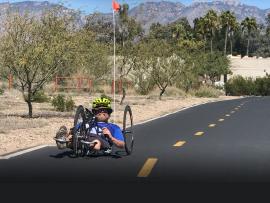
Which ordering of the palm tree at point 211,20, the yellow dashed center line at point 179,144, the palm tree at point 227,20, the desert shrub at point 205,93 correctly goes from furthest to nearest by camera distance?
the palm tree at point 227,20 < the palm tree at point 211,20 < the desert shrub at point 205,93 < the yellow dashed center line at point 179,144

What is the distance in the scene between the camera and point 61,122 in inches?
933

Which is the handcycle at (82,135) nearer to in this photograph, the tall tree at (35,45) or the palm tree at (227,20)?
the tall tree at (35,45)

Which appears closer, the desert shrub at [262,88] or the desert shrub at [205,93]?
the desert shrub at [205,93]

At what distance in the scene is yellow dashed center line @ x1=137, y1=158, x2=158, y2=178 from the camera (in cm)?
1063

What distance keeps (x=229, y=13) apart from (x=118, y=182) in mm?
113709

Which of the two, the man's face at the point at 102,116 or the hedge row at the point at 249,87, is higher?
the man's face at the point at 102,116

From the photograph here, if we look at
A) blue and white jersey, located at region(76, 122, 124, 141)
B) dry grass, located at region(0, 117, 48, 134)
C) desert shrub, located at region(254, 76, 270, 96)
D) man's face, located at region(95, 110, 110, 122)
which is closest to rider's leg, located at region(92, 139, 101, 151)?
blue and white jersey, located at region(76, 122, 124, 141)

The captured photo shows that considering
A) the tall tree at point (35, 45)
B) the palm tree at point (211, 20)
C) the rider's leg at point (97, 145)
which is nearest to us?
the rider's leg at point (97, 145)

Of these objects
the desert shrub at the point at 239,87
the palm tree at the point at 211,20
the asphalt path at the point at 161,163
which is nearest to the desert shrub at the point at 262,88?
the desert shrub at the point at 239,87

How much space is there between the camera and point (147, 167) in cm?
1153

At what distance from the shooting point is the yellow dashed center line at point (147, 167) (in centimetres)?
1063

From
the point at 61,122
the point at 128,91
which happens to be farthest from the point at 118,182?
the point at 128,91

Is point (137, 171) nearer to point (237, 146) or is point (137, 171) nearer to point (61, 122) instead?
point (237, 146)

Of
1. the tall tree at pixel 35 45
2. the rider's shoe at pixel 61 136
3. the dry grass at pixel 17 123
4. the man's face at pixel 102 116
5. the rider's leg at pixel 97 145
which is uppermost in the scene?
the tall tree at pixel 35 45
